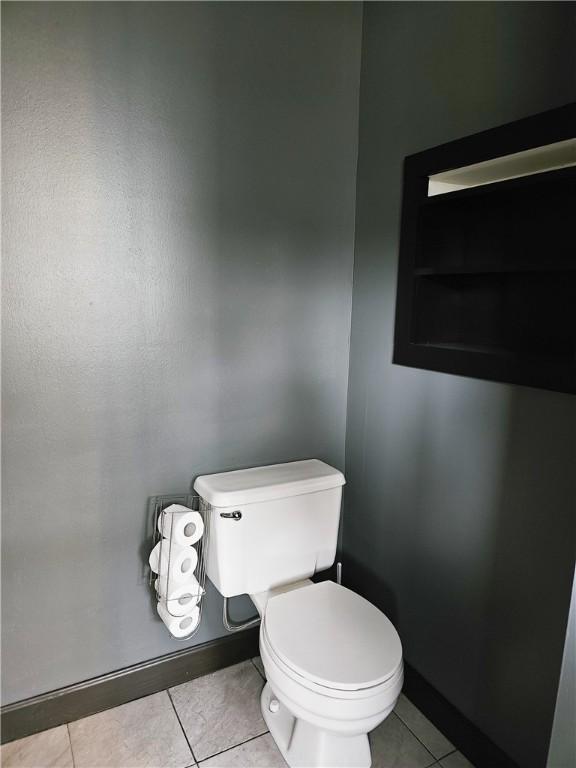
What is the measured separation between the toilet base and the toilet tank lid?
0.64m

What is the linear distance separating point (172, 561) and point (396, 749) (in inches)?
35.7

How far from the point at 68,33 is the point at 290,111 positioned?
703 millimetres

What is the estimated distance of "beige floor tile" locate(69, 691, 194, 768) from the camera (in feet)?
5.07

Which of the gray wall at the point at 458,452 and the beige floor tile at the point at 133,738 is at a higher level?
the gray wall at the point at 458,452

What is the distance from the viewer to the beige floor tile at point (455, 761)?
1559 mm

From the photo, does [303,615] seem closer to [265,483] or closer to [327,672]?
[327,672]

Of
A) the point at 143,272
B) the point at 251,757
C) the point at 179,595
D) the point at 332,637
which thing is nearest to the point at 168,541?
the point at 179,595

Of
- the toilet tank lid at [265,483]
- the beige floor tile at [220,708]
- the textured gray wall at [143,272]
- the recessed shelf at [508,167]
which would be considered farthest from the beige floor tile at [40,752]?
the recessed shelf at [508,167]

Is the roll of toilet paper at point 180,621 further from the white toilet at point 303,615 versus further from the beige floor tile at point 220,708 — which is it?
the beige floor tile at point 220,708

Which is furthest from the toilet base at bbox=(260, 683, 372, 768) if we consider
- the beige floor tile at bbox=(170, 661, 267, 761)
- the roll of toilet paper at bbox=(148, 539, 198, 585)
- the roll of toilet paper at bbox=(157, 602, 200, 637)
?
the roll of toilet paper at bbox=(148, 539, 198, 585)

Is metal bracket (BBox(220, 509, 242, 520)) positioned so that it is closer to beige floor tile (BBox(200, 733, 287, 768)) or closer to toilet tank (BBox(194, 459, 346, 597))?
toilet tank (BBox(194, 459, 346, 597))

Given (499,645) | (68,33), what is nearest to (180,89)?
(68,33)

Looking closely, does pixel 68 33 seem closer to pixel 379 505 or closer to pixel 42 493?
pixel 42 493

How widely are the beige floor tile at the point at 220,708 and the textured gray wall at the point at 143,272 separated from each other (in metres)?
0.16
